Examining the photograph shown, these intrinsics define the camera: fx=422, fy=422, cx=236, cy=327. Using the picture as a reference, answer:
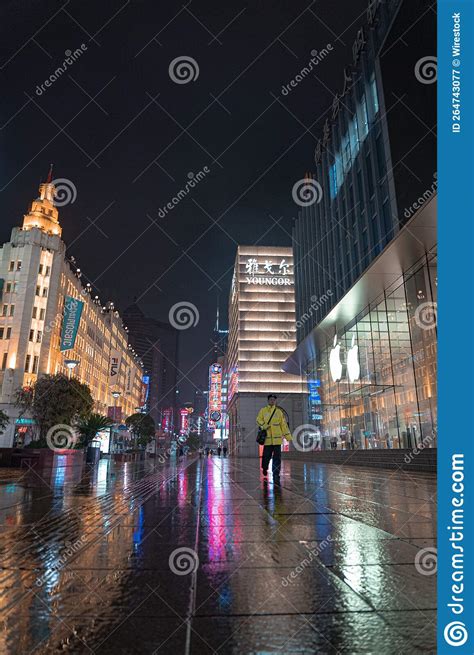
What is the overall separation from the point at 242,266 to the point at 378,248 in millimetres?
57576

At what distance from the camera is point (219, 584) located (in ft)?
7.52

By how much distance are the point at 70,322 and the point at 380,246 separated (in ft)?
148

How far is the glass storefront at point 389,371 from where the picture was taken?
18.9 metres

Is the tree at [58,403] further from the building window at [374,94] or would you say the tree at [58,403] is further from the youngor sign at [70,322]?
the building window at [374,94]

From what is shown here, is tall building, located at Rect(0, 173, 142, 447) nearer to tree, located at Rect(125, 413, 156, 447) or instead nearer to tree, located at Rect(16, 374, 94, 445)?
tree, located at Rect(125, 413, 156, 447)

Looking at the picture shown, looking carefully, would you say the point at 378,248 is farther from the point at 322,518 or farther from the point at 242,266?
the point at 242,266

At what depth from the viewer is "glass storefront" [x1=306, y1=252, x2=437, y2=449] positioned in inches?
742

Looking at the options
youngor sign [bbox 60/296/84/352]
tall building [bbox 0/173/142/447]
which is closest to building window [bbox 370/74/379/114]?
tall building [bbox 0/173/142/447]

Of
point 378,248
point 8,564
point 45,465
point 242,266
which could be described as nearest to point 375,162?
point 378,248

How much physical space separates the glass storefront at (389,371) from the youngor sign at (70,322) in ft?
124

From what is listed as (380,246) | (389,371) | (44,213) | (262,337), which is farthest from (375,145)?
(44,213)

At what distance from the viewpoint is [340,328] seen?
30844mm

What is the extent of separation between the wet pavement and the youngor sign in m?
56.8

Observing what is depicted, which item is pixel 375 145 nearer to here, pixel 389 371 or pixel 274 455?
pixel 389 371
